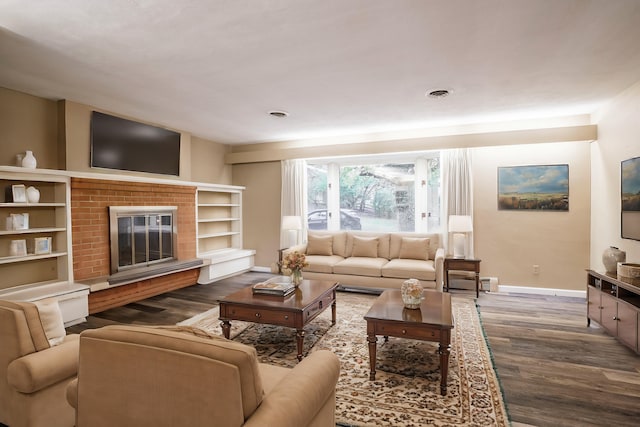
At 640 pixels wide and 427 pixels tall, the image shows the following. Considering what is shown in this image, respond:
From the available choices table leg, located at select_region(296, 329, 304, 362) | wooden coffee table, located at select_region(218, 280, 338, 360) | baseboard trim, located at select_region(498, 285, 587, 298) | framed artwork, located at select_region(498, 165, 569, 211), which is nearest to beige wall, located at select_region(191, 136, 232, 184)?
wooden coffee table, located at select_region(218, 280, 338, 360)

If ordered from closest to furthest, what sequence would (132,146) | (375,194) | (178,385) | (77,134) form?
(178,385) → (77,134) → (132,146) → (375,194)

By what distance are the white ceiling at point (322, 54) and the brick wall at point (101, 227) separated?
41.6 inches

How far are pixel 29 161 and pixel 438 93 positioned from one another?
14.9 ft

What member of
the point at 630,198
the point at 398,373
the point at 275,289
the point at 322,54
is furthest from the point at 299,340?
the point at 630,198

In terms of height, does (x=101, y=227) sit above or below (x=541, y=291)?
above

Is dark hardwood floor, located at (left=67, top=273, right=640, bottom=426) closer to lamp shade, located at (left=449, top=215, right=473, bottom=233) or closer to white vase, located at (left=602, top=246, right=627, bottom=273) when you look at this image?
Result: white vase, located at (left=602, top=246, right=627, bottom=273)

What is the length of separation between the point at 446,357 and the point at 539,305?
111 inches

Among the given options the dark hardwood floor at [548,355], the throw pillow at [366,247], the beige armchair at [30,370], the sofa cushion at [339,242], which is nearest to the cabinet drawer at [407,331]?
the dark hardwood floor at [548,355]

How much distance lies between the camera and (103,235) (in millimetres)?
4402

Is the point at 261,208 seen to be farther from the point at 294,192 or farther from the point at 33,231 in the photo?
the point at 33,231

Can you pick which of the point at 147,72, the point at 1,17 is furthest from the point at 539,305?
the point at 1,17

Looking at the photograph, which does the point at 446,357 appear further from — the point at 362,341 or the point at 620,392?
the point at 620,392

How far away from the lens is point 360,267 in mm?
4922

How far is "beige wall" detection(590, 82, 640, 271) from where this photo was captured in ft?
11.9
